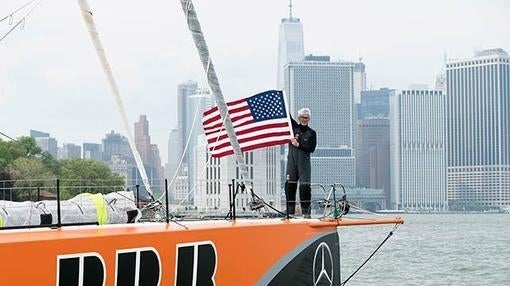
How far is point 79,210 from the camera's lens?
30.8ft

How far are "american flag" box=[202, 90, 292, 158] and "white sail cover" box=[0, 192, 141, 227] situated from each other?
2.66 m

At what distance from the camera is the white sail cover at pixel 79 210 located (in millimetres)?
8930

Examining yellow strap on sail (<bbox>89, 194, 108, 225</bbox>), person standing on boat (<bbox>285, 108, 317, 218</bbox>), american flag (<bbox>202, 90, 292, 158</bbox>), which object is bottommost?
yellow strap on sail (<bbox>89, 194, 108, 225</bbox>)

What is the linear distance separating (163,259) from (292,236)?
2.45 meters

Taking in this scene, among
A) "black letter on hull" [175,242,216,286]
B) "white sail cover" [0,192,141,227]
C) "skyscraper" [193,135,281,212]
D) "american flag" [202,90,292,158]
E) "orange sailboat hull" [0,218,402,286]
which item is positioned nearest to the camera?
"orange sailboat hull" [0,218,402,286]

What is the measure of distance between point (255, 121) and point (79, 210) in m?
3.78

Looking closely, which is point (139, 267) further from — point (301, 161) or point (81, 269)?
point (301, 161)

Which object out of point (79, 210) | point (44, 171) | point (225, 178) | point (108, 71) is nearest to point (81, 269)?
point (79, 210)

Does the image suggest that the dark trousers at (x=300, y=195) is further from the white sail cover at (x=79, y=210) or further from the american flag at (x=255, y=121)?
the white sail cover at (x=79, y=210)

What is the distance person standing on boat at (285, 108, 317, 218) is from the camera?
41.6 ft

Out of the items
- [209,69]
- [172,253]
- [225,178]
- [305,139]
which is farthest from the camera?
[225,178]

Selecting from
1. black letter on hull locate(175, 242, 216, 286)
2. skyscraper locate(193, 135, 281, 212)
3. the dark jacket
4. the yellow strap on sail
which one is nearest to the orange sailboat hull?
black letter on hull locate(175, 242, 216, 286)

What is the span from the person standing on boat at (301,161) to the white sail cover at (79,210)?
3017 millimetres

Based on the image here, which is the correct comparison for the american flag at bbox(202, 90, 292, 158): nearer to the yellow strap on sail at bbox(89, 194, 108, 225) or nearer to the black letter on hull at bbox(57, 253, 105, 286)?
the yellow strap on sail at bbox(89, 194, 108, 225)
